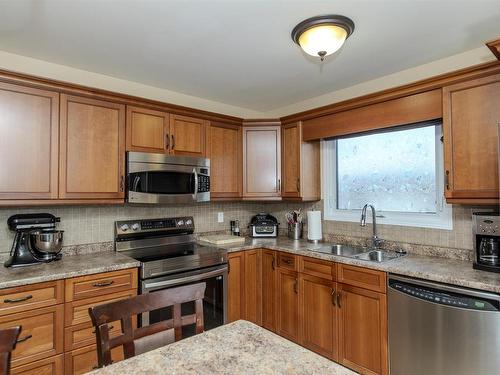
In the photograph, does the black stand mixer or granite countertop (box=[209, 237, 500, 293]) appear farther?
the black stand mixer

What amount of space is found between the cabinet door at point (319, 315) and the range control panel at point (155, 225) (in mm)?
1248

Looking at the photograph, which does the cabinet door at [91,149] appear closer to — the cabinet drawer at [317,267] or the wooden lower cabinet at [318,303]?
the wooden lower cabinet at [318,303]

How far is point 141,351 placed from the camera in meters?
1.18

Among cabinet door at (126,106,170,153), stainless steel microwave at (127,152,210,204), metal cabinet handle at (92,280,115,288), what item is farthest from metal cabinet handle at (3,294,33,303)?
cabinet door at (126,106,170,153)

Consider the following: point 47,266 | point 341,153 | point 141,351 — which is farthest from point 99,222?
point 341,153

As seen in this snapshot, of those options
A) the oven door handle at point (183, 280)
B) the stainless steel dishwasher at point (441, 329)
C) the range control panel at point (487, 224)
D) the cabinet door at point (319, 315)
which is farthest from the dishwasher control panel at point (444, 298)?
the oven door handle at point (183, 280)

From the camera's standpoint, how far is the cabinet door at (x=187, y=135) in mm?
2787

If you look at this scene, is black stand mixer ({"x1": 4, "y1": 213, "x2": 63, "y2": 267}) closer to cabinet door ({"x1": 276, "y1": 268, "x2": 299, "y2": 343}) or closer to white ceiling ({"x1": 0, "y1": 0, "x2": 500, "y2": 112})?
white ceiling ({"x1": 0, "y1": 0, "x2": 500, "y2": 112})

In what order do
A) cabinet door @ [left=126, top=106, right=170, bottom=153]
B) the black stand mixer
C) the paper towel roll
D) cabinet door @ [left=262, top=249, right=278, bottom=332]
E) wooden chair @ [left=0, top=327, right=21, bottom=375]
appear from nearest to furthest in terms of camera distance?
wooden chair @ [left=0, top=327, right=21, bottom=375]
the black stand mixer
cabinet door @ [left=126, top=106, right=170, bottom=153]
cabinet door @ [left=262, top=249, right=278, bottom=332]
the paper towel roll

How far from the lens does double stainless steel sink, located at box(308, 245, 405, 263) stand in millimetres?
2561

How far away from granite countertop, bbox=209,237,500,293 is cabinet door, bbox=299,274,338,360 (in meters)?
0.24

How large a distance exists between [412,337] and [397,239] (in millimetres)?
913

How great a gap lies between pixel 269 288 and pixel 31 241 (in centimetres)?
195

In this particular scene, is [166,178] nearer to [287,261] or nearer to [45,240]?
[45,240]
